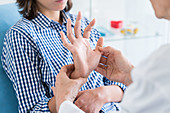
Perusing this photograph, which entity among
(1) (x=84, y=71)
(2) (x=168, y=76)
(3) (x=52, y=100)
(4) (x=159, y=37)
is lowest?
(4) (x=159, y=37)

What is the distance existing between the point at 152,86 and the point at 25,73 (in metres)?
0.58

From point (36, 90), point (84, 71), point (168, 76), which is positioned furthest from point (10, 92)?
point (168, 76)

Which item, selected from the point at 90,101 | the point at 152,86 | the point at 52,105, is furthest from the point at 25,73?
the point at 152,86

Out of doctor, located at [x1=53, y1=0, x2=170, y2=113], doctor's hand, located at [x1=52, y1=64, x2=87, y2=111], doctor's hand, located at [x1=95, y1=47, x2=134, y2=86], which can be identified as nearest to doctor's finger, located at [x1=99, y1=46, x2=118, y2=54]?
doctor's hand, located at [x1=95, y1=47, x2=134, y2=86]

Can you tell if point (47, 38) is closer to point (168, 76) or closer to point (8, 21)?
point (8, 21)

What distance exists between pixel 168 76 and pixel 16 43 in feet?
2.10

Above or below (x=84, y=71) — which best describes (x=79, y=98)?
below

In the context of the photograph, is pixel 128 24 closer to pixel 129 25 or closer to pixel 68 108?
pixel 129 25

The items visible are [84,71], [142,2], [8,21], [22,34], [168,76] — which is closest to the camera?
[168,76]

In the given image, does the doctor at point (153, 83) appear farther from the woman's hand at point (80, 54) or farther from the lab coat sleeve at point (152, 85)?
the woman's hand at point (80, 54)

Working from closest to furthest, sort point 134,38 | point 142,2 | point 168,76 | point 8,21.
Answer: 1. point 168,76
2. point 8,21
3. point 134,38
4. point 142,2

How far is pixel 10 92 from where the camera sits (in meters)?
1.03

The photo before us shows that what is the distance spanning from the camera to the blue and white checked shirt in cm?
91

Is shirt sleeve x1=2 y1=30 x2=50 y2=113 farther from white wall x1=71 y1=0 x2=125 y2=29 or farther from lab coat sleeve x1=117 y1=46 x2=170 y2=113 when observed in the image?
white wall x1=71 y1=0 x2=125 y2=29
